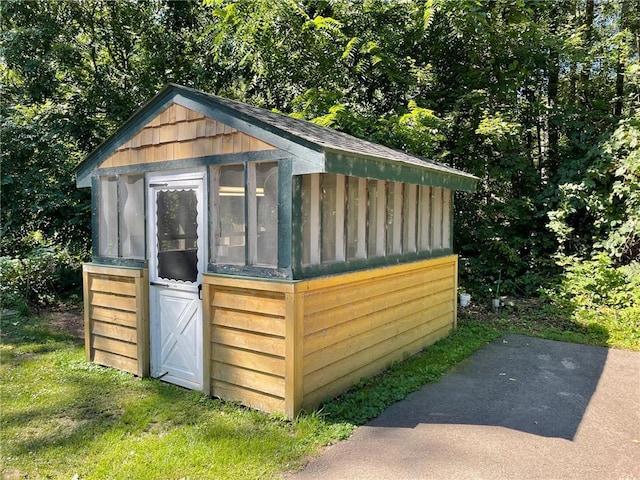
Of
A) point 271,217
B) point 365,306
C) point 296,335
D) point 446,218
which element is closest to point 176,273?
point 271,217

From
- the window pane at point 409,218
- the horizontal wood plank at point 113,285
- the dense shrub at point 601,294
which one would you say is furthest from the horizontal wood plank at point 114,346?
the dense shrub at point 601,294

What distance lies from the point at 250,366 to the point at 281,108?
7978mm

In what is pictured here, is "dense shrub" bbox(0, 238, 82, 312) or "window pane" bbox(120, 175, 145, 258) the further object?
"dense shrub" bbox(0, 238, 82, 312)

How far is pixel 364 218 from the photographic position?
4301 millimetres

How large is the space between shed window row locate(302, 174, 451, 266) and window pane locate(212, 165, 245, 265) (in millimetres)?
574

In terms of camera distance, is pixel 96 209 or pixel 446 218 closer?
pixel 96 209

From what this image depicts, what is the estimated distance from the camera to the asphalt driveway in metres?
2.84

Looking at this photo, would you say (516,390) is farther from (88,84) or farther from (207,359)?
(88,84)

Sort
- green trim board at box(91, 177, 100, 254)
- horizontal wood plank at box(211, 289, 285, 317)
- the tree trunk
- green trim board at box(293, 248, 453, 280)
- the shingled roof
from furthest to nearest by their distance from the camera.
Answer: the tree trunk, green trim board at box(91, 177, 100, 254), green trim board at box(293, 248, 453, 280), horizontal wood plank at box(211, 289, 285, 317), the shingled roof

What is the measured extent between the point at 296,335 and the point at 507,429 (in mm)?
1737

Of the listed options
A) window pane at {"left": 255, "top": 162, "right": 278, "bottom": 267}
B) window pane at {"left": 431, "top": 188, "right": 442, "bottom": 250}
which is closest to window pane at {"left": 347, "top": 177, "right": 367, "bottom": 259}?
window pane at {"left": 255, "top": 162, "right": 278, "bottom": 267}

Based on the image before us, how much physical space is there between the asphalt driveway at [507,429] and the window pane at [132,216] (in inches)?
111

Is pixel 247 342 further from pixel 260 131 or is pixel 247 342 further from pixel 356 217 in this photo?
pixel 260 131

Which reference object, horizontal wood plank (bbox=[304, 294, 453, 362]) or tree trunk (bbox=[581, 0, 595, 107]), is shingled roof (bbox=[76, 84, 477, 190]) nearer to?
horizontal wood plank (bbox=[304, 294, 453, 362])
